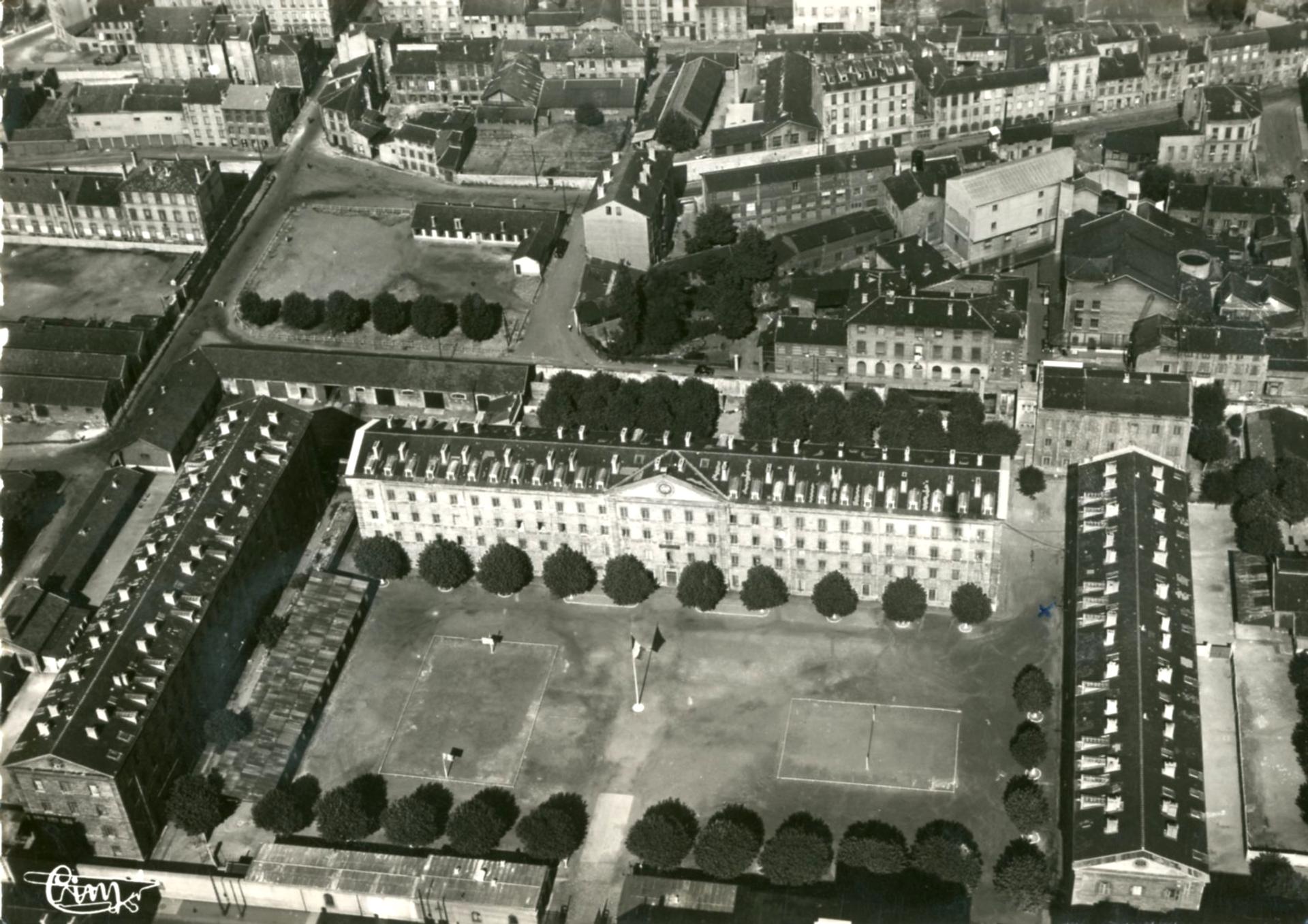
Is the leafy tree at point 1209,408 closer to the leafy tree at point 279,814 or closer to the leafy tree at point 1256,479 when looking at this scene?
the leafy tree at point 1256,479

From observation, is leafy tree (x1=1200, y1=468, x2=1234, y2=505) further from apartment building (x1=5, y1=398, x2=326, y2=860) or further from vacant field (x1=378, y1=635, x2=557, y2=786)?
apartment building (x1=5, y1=398, x2=326, y2=860)

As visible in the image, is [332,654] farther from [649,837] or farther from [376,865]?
[649,837]

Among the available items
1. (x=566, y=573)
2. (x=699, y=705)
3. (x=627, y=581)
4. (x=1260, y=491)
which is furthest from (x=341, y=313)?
(x=1260, y=491)

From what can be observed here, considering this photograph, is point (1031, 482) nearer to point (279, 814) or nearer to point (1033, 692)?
point (1033, 692)

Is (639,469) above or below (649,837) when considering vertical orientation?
above

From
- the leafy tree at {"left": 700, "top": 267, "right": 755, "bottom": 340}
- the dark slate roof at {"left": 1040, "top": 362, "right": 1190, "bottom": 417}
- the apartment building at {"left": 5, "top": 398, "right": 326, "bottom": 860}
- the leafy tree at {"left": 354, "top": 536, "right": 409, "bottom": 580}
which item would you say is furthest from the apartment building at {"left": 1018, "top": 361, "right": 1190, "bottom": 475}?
the apartment building at {"left": 5, "top": 398, "right": 326, "bottom": 860}

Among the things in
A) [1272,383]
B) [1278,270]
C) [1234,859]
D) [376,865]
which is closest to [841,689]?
[1234,859]

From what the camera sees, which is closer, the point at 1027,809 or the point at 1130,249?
the point at 1027,809
